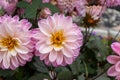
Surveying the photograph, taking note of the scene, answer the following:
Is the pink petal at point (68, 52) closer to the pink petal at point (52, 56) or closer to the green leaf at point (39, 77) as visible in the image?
the pink petal at point (52, 56)

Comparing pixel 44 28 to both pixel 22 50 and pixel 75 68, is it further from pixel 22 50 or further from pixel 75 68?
pixel 75 68

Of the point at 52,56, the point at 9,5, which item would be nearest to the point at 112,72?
the point at 52,56

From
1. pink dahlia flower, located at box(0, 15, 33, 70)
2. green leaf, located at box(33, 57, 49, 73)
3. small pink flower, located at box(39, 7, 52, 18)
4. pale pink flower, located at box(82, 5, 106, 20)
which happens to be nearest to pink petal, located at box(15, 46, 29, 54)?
pink dahlia flower, located at box(0, 15, 33, 70)

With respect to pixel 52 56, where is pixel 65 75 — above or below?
below

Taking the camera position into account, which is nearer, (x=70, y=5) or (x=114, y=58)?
(x=114, y=58)

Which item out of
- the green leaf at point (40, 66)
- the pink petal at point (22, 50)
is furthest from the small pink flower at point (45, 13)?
the pink petal at point (22, 50)

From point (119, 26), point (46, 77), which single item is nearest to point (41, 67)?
point (46, 77)

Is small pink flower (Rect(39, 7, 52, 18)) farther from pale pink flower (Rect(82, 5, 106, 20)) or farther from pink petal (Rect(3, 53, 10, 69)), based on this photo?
pink petal (Rect(3, 53, 10, 69))
